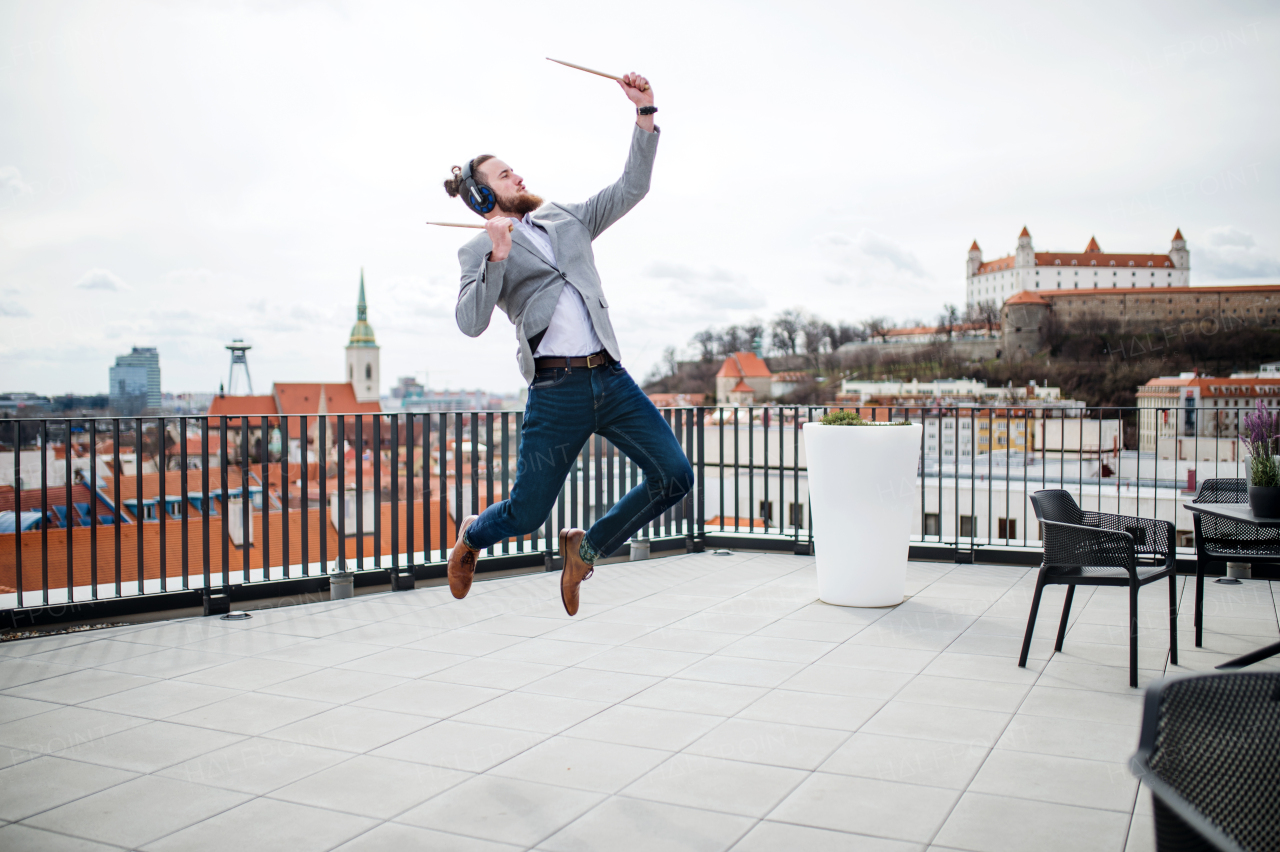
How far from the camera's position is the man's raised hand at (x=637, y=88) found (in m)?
2.61

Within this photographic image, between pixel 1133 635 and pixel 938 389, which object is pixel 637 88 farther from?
pixel 938 389

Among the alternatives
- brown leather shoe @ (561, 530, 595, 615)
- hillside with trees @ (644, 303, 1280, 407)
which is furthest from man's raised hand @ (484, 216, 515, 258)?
hillside with trees @ (644, 303, 1280, 407)

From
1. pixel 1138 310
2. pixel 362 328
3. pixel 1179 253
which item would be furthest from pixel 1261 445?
pixel 1179 253

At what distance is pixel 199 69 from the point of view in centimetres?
682

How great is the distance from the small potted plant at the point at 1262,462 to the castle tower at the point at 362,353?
8484cm

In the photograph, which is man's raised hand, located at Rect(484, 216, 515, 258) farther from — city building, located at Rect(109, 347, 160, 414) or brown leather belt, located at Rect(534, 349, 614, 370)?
city building, located at Rect(109, 347, 160, 414)

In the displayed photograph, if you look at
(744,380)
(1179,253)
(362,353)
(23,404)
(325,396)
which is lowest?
(23,404)

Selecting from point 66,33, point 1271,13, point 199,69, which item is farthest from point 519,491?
point 1271,13

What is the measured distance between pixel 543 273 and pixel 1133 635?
2.22 m

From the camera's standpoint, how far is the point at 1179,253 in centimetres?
9006

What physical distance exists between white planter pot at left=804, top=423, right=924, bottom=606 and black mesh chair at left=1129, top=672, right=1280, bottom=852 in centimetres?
313

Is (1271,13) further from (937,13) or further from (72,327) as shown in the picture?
(72,327)

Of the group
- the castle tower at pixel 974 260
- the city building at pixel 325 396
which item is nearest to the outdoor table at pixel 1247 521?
the city building at pixel 325 396

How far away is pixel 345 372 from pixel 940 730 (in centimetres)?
8875
